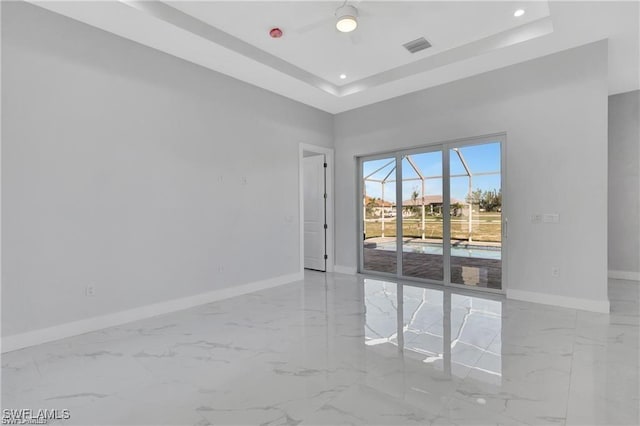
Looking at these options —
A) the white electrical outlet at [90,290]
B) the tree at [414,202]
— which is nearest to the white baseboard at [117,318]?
the white electrical outlet at [90,290]

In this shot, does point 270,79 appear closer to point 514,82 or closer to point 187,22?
point 187,22

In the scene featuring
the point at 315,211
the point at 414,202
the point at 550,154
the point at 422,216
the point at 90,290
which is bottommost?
the point at 90,290

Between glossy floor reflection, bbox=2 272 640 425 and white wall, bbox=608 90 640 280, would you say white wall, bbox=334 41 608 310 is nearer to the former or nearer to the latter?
glossy floor reflection, bbox=2 272 640 425

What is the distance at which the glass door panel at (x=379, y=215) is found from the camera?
223 inches

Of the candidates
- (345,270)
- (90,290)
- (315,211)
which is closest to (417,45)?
(315,211)

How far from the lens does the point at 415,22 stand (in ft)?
11.4

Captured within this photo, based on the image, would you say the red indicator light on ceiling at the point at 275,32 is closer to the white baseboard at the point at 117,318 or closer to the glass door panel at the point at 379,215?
the glass door panel at the point at 379,215

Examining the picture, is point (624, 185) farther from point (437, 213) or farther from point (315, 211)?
point (315, 211)

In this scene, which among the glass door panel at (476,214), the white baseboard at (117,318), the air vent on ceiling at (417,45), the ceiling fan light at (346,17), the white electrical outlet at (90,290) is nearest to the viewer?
the white baseboard at (117,318)

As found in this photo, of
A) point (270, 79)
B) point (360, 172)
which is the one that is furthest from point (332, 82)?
point (360, 172)

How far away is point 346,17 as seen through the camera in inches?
121

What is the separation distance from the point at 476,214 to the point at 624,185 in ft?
9.29

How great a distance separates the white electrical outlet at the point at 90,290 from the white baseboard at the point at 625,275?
24.8 ft

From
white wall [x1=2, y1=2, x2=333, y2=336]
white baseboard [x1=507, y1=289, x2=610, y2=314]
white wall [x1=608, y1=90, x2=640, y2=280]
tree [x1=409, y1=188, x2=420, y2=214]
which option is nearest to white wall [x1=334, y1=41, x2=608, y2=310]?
white baseboard [x1=507, y1=289, x2=610, y2=314]
